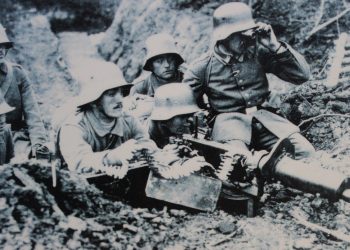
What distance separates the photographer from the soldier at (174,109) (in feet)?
16.5

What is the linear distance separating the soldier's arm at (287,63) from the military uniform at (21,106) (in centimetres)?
254

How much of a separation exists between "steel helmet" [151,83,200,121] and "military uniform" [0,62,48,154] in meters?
1.36

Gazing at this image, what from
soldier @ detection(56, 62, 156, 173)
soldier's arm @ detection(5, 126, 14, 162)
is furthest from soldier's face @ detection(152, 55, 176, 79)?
soldier's arm @ detection(5, 126, 14, 162)

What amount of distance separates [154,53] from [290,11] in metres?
2.59

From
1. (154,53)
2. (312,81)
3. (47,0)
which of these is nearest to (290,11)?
(312,81)

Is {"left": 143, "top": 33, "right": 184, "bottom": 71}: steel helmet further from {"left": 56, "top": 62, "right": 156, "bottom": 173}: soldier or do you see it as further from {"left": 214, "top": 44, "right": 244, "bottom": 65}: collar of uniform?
{"left": 56, "top": 62, "right": 156, "bottom": 173}: soldier

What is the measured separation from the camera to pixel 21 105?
557 centimetres

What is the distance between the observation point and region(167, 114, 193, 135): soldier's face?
506 cm

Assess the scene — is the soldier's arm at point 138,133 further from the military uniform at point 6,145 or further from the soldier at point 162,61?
the soldier at point 162,61

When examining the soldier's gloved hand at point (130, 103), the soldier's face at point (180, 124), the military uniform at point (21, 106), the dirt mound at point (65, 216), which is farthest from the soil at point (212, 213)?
the soldier's gloved hand at point (130, 103)

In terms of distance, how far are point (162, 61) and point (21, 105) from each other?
1.98 metres

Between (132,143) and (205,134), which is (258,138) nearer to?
(205,134)

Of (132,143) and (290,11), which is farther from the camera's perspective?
(290,11)

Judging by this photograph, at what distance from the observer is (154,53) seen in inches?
259
